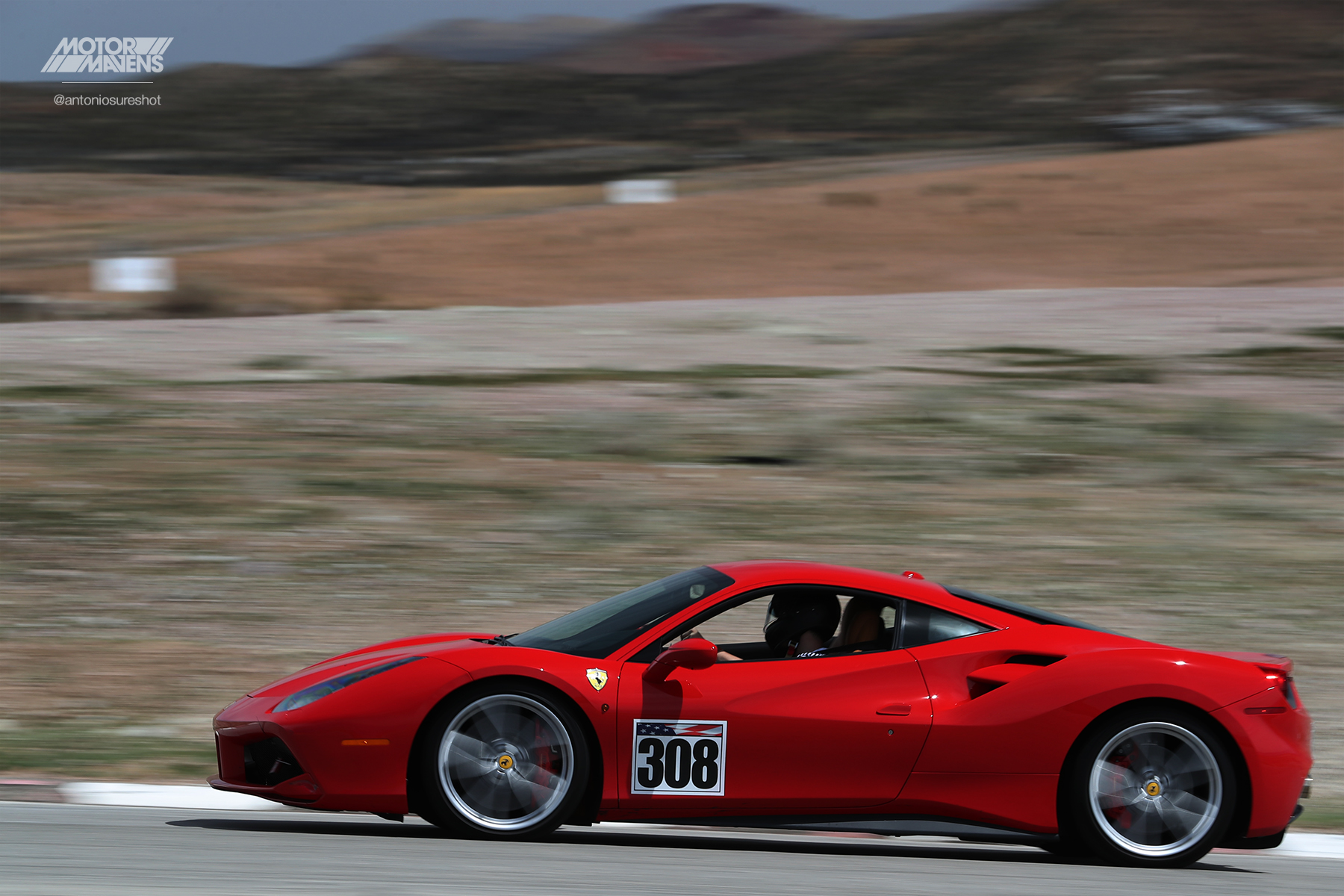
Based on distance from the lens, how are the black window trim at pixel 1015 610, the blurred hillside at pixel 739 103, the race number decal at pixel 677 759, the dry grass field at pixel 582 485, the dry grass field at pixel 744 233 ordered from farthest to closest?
the blurred hillside at pixel 739 103, the dry grass field at pixel 744 233, the dry grass field at pixel 582 485, the black window trim at pixel 1015 610, the race number decal at pixel 677 759

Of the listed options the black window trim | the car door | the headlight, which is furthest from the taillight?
the headlight

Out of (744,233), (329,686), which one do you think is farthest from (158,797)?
(744,233)

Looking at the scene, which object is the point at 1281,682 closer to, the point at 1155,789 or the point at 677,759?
the point at 1155,789

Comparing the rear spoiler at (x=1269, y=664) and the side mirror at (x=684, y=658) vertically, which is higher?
the side mirror at (x=684, y=658)

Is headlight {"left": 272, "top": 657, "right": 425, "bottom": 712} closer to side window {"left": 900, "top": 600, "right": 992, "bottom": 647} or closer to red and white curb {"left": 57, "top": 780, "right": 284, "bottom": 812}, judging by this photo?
red and white curb {"left": 57, "top": 780, "right": 284, "bottom": 812}

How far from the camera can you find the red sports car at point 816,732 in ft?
16.5

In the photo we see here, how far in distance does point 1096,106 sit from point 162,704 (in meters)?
60.3

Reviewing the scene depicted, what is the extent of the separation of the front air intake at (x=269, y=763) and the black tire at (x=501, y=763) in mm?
420

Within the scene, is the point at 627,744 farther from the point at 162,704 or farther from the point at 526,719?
the point at 162,704

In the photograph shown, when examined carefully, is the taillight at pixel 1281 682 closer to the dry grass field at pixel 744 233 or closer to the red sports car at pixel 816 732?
the red sports car at pixel 816 732

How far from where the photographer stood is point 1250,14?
3098 inches

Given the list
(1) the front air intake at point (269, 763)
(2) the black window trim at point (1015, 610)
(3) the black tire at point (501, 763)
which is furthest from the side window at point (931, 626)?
(1) the front air intake at point (269, 763)

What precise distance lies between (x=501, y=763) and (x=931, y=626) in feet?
5.12

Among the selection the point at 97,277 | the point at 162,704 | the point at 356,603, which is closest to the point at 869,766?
the point at 162,704
